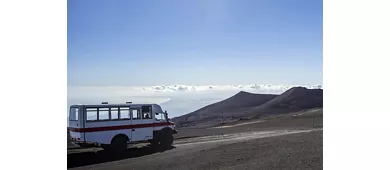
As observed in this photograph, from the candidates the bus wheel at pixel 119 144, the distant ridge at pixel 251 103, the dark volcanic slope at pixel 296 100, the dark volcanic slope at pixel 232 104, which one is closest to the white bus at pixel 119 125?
the bus wheel at pixel 119 144

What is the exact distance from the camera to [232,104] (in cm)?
531

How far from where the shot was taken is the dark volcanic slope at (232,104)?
512 cm

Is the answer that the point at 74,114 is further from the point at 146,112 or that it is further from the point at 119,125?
the point at 146,112

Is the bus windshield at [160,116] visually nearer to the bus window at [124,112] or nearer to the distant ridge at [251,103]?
the distant ridge at [251,103]

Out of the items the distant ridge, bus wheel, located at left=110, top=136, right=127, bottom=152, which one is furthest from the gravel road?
the distant ridge

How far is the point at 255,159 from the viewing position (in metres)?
4.85

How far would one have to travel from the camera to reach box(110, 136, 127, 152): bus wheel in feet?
17.7

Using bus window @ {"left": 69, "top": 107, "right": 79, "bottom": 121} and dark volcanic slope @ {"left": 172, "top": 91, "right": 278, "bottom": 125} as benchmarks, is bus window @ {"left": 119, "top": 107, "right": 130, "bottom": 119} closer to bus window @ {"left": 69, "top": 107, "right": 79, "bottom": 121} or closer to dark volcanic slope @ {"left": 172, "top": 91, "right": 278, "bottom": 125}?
Answer: bus window @ {"left": 69, "top": 107, "right": 79, "bottom": 121}

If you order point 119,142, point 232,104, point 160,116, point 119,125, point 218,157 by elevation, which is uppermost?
point 232,104

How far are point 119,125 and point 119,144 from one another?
357 millimetres

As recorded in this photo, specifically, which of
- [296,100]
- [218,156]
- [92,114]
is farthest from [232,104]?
[92,114]
